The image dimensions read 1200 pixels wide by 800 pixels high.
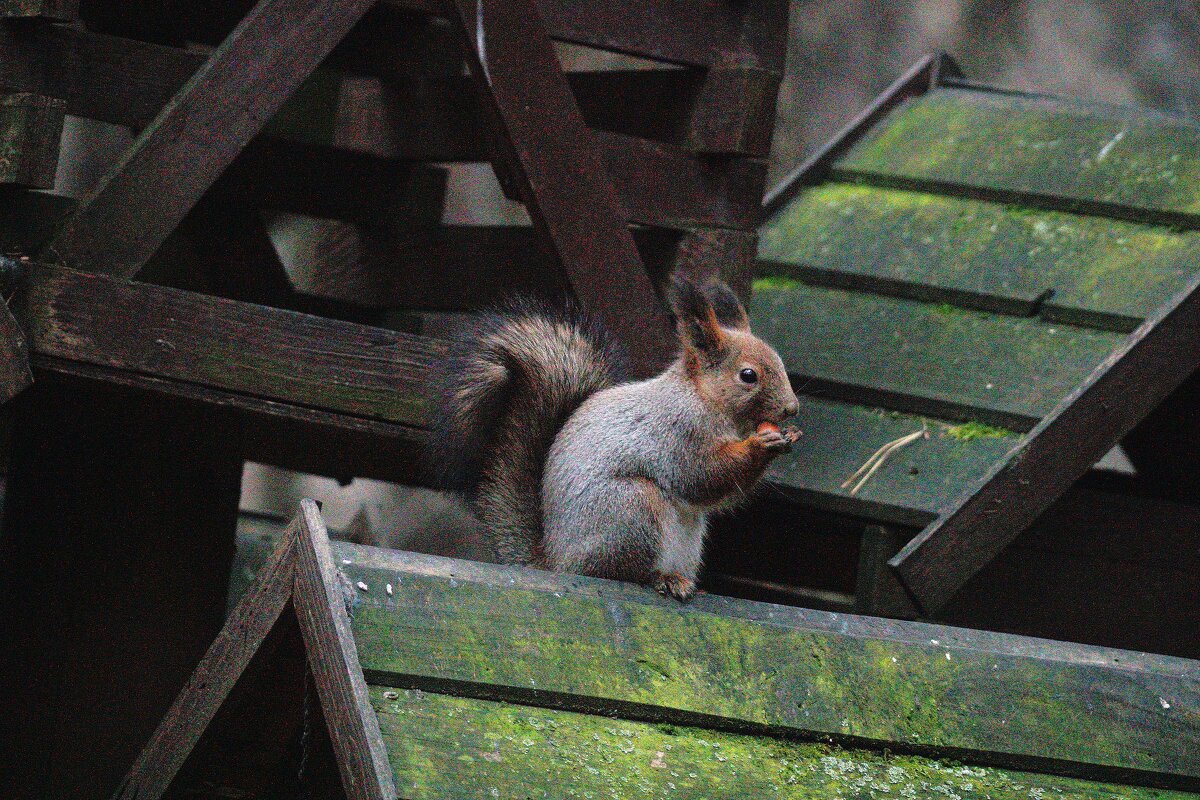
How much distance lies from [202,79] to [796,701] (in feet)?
6.25

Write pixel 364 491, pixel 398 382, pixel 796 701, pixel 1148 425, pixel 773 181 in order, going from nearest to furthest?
pixel 796 701 → pixel 398 382 → pixel 1148 425 → pixel 364 491 → pixel 773 181

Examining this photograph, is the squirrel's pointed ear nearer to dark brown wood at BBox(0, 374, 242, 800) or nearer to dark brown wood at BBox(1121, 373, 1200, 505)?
dark brown wood at BBox(0, 374, 242, 800)

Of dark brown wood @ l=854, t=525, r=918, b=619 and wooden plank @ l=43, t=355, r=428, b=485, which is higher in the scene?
dark brown wood @ l=854, t=525, r=918, b=619

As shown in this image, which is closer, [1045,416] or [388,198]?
[1045,416]

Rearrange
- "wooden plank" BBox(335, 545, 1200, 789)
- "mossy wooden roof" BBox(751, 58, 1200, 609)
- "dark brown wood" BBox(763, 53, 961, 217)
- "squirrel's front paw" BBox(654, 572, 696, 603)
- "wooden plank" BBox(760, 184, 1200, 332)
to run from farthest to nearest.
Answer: "dark brown wood" BBox(763, 53, 961, 217), "wooden plank" BBox(760, 184, 1200, 332), "mossy wooden roof" BBox(751, 58, 1200, 609), "squirrel's front paw" BBox(654, 572, 696, 603), "wooden plank" BBox(335, 545, 1200, 789)

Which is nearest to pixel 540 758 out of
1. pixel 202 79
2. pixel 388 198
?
pixel 202 79

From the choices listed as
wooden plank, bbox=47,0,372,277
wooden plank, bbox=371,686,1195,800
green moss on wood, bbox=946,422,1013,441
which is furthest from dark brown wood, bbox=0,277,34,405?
green moss on wood, bbox=946,422,1013,441

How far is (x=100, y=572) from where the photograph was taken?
13.3 ft

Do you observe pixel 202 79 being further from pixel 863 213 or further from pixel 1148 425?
pixel 1148 425

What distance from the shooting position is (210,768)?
255cm

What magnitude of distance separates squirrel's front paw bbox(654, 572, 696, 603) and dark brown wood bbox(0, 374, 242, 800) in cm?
183

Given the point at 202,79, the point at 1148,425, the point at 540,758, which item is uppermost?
the point at 1148,425

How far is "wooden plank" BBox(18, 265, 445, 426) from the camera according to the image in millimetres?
3176

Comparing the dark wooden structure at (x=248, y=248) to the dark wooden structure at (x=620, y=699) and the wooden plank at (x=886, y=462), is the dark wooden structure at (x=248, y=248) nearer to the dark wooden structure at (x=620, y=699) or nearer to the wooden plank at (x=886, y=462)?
the wooden plank at (x=886, y=462)
